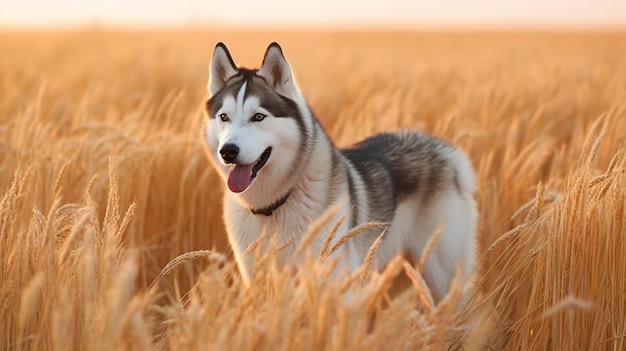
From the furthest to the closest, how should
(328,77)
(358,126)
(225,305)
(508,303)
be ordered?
1. (328,77)
2. (358,126)
3. (508,303)
4. (225,305)

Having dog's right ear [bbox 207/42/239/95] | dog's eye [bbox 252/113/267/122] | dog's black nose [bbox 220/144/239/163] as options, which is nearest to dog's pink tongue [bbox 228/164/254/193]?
dog's black nose [bbox 220/144/239/163]

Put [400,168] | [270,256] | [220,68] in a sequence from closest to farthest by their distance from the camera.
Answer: [270,256]
[220,68]
[400,168]

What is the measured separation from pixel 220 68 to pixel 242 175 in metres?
0.70

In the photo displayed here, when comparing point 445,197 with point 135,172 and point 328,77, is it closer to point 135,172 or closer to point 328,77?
point 135,172

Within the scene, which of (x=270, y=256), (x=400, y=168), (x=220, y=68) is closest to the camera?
(x=270, y=256)

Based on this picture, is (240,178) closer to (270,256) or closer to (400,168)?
(400,168)

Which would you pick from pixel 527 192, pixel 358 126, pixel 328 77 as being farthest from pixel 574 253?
pixel 328 77

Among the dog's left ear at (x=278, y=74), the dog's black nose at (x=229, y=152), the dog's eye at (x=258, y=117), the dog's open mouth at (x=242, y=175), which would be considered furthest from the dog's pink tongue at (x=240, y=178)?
the dog's left ear at (x=278, y=74)

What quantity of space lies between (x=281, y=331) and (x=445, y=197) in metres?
2.30

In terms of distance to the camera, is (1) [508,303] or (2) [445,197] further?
(2) [445,197]

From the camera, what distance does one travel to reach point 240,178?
10.2 feet

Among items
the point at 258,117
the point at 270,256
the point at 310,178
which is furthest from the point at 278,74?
the point at 270,256

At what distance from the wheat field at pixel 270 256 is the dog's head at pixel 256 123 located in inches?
15.5

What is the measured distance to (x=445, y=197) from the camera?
380 centimetres
